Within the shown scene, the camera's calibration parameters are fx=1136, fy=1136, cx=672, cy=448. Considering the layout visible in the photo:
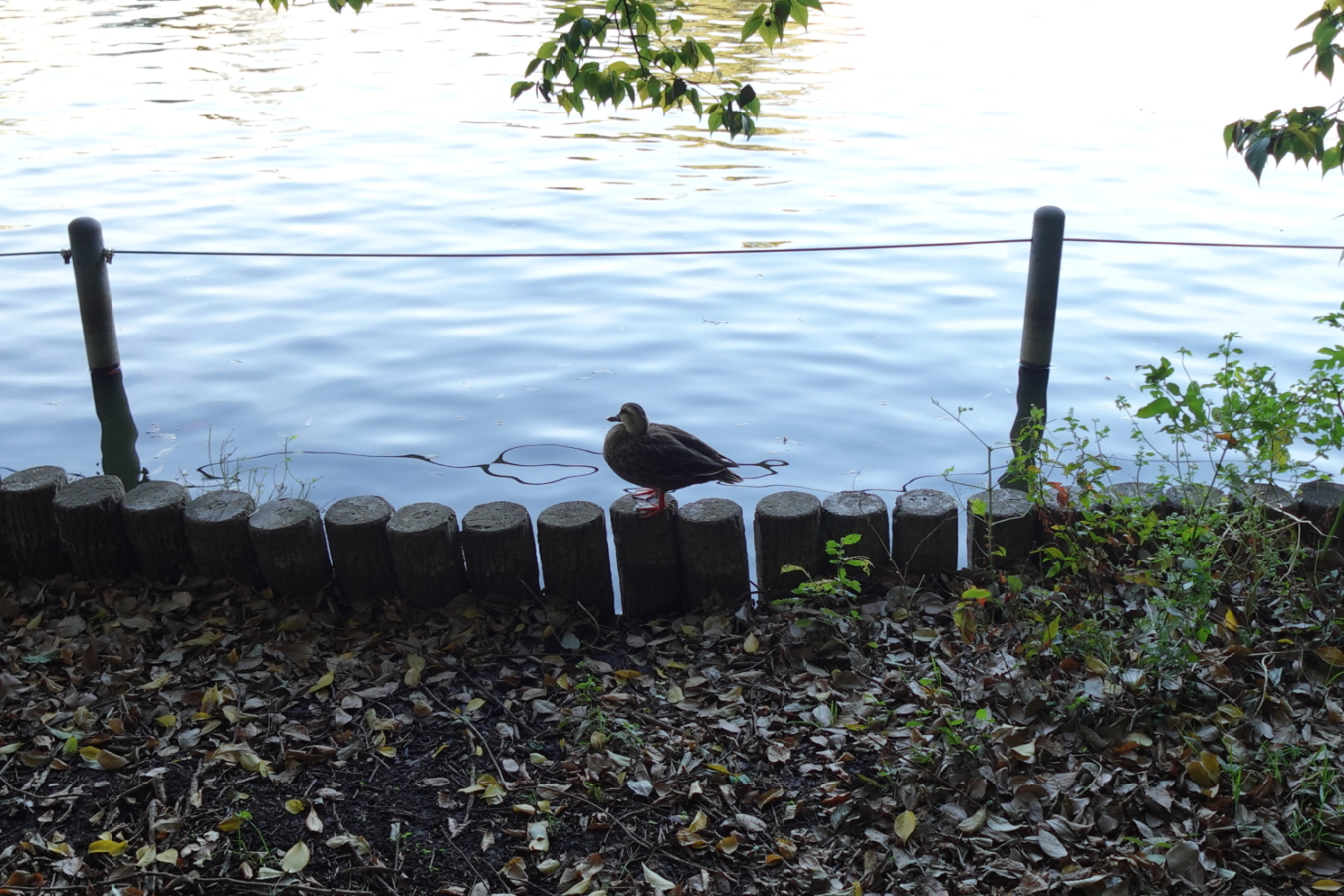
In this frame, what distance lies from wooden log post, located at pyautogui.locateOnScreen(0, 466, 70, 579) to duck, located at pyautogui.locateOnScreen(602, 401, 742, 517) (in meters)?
2.08

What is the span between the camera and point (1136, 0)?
2600cm

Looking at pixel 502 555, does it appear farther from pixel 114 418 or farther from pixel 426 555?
pixel 114 418

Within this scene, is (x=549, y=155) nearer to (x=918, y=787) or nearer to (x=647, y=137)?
(x=647, y=137)

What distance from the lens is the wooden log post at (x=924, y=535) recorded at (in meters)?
4.04

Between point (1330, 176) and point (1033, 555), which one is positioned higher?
point (1330, 176)

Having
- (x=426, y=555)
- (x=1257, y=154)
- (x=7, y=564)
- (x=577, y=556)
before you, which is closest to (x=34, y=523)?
(x=7, y=564)

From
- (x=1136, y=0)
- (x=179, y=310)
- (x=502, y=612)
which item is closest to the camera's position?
(x=502, y=612)

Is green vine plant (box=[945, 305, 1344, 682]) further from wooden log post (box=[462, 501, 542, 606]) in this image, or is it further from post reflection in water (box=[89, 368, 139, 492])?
post reflection in water (box=[89, 368, 139, 492])

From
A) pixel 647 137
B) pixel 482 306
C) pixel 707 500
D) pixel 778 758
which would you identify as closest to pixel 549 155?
pixel 647 137

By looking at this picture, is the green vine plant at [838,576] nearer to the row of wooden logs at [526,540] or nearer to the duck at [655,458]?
the row of wooden logs at [526,540]

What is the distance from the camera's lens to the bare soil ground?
9.34 ft

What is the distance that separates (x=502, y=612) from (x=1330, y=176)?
11875mm

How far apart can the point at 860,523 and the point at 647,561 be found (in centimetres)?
77

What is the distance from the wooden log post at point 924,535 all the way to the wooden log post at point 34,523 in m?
3.10
